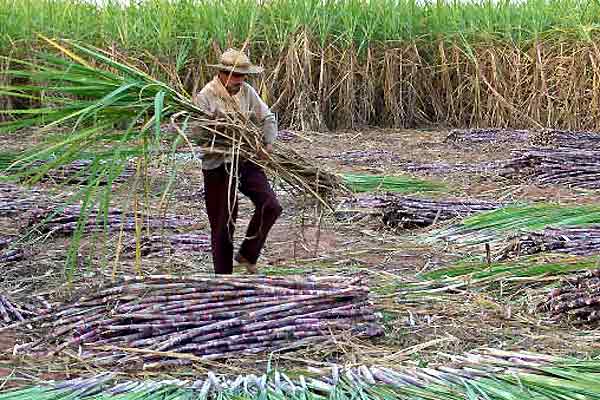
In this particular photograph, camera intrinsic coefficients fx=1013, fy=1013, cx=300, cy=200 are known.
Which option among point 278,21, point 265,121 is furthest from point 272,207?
point 278,21

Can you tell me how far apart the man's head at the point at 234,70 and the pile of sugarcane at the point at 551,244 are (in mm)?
1493

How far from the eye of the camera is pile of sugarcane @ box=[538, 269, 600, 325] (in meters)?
3.84

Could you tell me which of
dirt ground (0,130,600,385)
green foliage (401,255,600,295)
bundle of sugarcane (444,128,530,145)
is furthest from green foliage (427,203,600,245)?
bundle of sugarcane (444,128,530,145)

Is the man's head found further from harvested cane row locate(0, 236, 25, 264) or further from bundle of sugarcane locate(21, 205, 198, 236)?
harvested cane row locate(0, 236, 25, 264)

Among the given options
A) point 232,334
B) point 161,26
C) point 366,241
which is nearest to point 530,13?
point 161,26

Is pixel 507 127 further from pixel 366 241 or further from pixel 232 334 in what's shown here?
pixel 232 334

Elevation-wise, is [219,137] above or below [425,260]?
above

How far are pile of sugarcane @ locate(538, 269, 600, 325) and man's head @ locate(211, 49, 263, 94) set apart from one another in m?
1.59

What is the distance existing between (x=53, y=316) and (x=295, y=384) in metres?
1.18

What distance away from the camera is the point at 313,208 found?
14.2ft

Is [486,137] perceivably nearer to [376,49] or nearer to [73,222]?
[376,49]

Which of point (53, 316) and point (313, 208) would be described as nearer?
point (53, 316)

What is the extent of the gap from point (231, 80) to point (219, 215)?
2.09ft

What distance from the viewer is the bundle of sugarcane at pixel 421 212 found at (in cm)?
601
